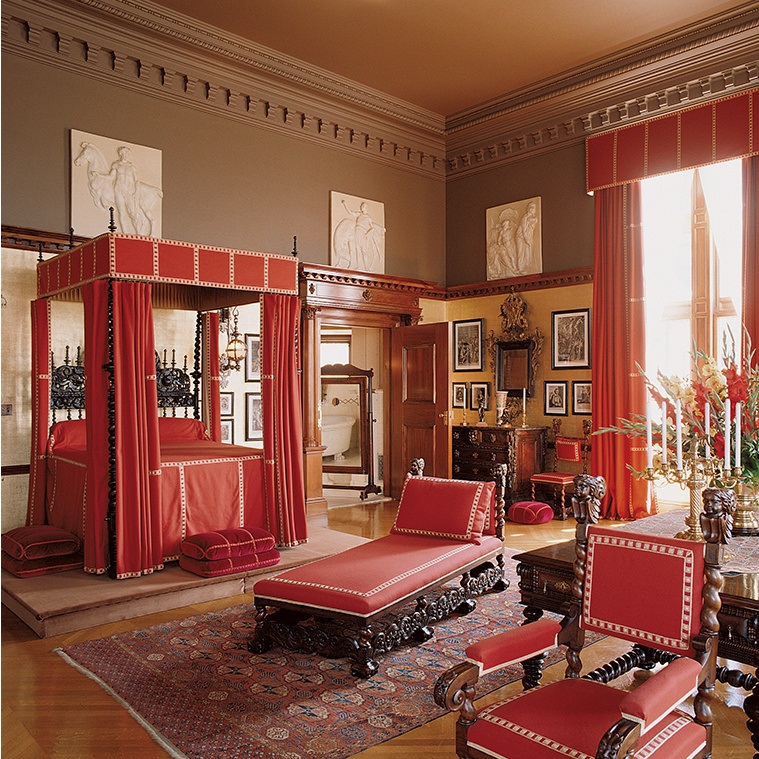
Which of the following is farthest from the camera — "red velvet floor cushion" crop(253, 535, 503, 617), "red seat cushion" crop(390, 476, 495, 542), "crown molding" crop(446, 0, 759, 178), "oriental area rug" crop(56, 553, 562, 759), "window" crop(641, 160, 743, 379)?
"window" crop(641, 160, 743, 379)

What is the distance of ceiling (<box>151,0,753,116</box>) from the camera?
774 centimetres

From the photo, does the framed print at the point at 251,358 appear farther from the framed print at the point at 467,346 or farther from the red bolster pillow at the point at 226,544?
the framed print at the point at 467,346

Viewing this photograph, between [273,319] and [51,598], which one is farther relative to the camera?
[273,319]

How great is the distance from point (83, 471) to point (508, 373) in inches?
239

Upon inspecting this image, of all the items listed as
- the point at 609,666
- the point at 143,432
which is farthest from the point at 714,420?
the point at 143,432

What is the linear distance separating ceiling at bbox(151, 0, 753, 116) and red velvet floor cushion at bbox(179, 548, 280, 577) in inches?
223

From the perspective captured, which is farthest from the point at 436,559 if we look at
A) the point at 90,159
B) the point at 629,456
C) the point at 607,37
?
the point at 607,37

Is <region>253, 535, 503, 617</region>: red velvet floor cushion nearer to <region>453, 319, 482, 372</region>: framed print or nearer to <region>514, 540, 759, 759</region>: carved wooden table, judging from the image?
<region>514, 540, 759, 759</region>: carved wooden table

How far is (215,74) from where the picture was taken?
8.50 m

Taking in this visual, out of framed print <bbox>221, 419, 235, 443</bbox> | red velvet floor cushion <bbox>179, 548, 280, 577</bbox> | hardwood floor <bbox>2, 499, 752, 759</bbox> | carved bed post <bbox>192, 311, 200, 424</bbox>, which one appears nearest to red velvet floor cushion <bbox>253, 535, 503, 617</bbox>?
hardwood floor <bbox>2, 499, 752, 759</bbox>

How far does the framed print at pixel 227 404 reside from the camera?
8.52 metres

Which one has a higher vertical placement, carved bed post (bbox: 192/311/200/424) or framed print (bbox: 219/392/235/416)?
carved bed post (bbox: 192/311/200/424)

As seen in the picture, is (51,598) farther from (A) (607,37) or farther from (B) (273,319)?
(A) (607,37)

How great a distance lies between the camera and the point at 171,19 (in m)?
7.84
